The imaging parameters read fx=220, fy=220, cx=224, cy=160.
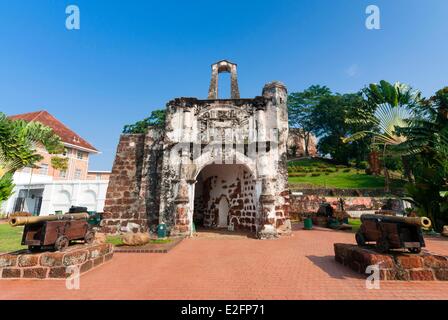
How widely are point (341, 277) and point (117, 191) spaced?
36.6ft

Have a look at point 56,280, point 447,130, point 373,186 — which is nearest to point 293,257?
point 56,280

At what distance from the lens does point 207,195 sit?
1574cm

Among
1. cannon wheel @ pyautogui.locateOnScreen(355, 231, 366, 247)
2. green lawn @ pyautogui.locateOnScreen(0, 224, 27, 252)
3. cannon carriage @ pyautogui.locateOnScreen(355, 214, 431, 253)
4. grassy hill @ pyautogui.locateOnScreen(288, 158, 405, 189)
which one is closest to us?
cannon carriage @ pyautogui.locateOnScreen(355, 214, 431, 253)

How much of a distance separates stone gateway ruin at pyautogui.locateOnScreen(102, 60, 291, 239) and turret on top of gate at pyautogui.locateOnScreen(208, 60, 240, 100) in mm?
1626

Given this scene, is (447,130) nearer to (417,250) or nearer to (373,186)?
(417,250)

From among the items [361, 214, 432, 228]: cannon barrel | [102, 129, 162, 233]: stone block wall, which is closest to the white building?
[102, 129, 162, 233]: stone block wall

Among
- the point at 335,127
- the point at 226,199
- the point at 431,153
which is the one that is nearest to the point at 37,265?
the point at 226,199

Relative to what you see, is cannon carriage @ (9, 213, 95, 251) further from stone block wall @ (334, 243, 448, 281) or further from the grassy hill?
the grassy hill

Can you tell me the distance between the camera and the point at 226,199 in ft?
46.8

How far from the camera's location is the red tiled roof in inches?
1152

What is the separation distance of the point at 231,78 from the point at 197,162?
6.17m

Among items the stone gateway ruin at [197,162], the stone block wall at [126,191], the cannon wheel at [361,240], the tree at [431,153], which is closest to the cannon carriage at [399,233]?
the cannon wheel at [361,240]

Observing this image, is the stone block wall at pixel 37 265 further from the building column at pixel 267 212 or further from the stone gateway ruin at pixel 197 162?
the building column at pixel 267 212

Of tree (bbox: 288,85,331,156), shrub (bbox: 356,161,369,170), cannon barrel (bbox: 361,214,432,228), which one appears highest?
tree (bbox: 288,85,331,156)
